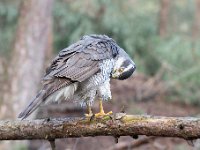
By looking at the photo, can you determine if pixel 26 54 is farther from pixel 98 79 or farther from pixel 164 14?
pixel 164 14

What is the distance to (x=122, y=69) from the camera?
449 centimetres

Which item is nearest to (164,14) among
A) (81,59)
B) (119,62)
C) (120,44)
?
(120,44)

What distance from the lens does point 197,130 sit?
3467 mm

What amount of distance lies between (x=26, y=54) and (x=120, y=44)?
5.64m

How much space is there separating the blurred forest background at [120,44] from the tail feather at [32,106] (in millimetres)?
5200

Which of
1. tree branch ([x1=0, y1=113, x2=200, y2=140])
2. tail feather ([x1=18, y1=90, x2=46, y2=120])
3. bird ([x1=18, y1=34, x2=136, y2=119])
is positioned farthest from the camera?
bird ([x1=18, y1=34, x2=136, y2=119])

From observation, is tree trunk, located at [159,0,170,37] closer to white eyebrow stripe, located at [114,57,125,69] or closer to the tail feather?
white eyebrow stripe, located at [114,57,125,69]

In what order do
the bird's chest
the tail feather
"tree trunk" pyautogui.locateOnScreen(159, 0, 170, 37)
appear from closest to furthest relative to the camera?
the tail feather < the bird's chest < "tree trunk" pyautogui.locateOnScreen(159, 0, 170, 37)

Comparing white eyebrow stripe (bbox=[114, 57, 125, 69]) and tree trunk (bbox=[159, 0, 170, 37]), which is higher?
tree trunk (bbox=[159, 0, 170, 37])

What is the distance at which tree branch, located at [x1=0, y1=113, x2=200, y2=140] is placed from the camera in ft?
11.7

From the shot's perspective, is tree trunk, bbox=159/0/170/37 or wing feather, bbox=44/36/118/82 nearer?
wing feather, bbox=44/36/118/82

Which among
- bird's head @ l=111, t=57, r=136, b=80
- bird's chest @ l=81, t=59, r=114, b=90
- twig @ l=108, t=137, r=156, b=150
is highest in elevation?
bird's head @ l=111, t=57, r=136, b=80

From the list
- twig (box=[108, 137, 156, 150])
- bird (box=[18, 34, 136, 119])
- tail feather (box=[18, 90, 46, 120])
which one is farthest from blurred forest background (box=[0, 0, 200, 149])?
tail feather (box=[18, 90, 46, 120])

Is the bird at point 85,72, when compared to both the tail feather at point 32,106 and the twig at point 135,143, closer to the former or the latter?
the tail feather at point 32,106
